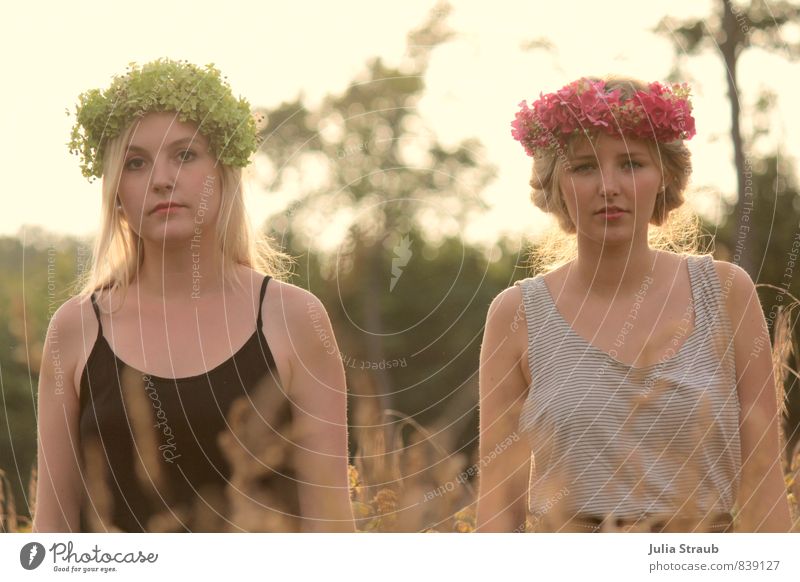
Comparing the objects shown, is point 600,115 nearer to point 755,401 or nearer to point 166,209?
point 755,401

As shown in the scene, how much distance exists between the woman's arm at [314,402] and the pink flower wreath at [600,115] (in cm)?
75

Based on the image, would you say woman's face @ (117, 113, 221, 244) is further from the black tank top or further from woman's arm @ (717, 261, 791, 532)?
woman's arm @ (717, 261, 791, 532)

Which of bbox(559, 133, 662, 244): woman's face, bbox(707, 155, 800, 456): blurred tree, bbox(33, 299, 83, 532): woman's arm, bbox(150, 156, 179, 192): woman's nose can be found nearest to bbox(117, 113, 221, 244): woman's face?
bbox(150, 156, 179, 192): woman's nose

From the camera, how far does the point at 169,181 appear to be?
311cm

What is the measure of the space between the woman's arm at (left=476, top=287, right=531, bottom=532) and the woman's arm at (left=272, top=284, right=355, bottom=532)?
383mm

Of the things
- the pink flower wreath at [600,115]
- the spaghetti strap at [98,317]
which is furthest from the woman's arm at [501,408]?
the spaghetti strap at [98,317]

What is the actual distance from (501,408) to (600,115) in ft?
2.63

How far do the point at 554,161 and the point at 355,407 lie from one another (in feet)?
2.82

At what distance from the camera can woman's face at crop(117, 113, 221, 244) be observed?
3.12 meters

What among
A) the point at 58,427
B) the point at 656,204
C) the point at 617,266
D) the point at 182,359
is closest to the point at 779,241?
the point at 656,204

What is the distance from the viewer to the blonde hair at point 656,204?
3.24 metres
